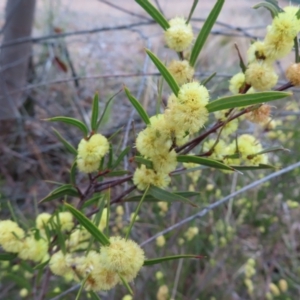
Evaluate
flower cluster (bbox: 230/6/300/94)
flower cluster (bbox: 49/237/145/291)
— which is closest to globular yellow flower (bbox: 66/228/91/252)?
flower cluster (bbox: 49/237/145/291)

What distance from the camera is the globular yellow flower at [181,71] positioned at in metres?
0.49

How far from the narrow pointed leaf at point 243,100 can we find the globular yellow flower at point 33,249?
0.33m

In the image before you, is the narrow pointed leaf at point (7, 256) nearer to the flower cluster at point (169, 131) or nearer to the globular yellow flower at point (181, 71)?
the flower cluster at point (169, 131)

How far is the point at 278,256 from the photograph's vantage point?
1533mm

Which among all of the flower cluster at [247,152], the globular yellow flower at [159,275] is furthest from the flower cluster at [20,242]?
the globular yellow flower at [159,275]

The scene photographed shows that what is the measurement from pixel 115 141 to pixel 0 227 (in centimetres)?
126

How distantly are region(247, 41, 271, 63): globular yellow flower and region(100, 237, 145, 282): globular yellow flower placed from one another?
0.24m

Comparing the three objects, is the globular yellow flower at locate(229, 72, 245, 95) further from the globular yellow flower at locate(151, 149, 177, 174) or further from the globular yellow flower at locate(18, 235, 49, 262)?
the globular yellow flower at locate(18, 235, 49, 262)

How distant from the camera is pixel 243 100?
406 mm

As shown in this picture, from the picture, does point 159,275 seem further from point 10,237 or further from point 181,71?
point 181,71

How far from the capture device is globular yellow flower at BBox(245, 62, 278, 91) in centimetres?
47

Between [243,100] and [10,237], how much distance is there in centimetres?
36

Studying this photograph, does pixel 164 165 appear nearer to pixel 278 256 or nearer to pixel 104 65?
pixel 278 256

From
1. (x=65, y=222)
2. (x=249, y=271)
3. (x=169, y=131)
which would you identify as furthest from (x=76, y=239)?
(x=249, y=271)
